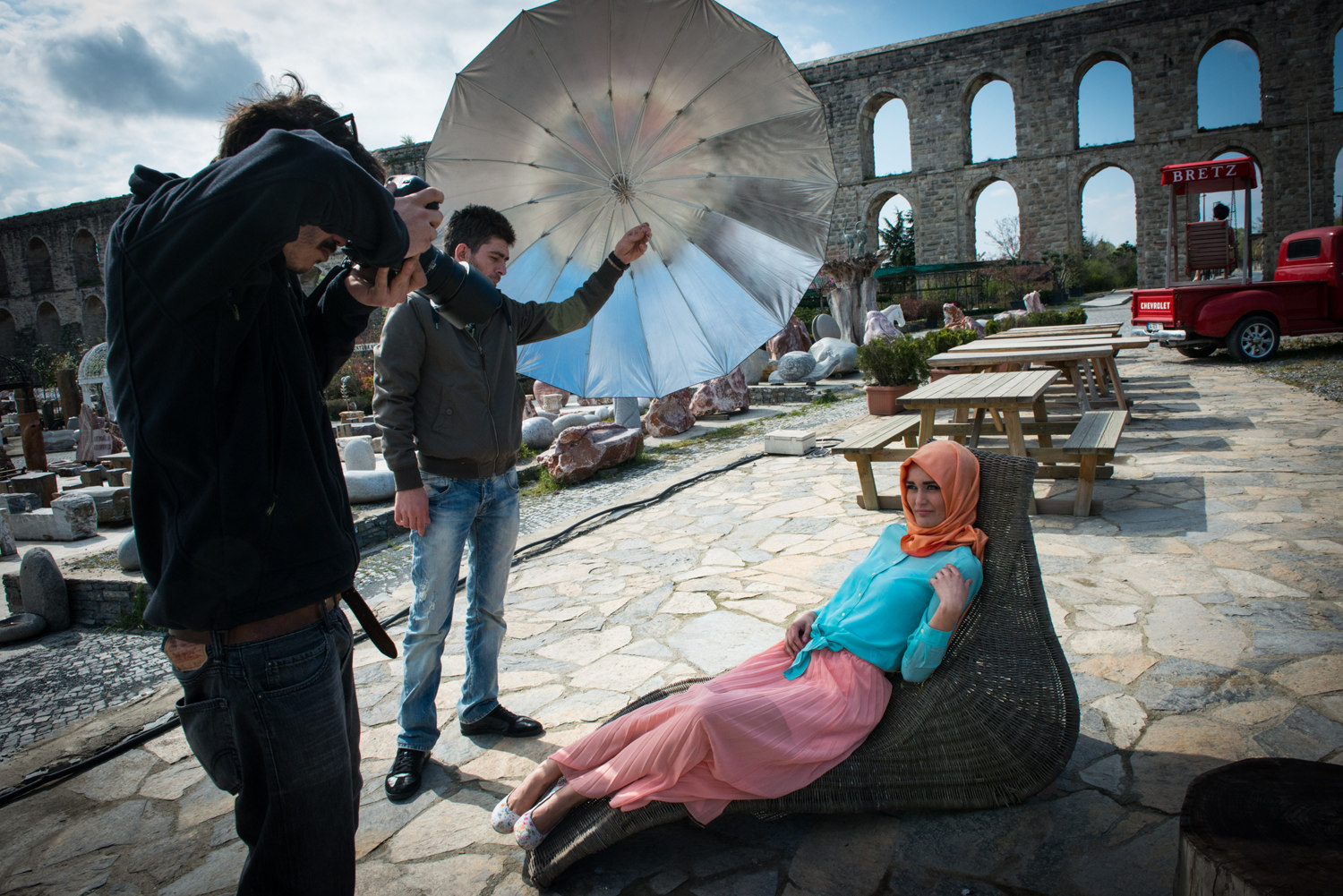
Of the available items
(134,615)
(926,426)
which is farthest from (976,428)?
(134,615)

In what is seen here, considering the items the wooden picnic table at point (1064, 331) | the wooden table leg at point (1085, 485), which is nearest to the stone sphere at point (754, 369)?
the wooden picnic table at point (1064, 331)

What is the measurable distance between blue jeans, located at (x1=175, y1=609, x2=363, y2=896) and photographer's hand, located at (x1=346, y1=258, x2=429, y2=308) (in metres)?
0.61

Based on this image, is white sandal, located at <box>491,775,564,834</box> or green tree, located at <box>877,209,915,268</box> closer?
white sandal, located at <box>491,775,564,834</box>

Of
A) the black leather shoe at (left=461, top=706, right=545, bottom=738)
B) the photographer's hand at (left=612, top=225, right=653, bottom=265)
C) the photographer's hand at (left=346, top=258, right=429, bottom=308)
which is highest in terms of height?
the photographer's hand at (left=612, top=225, right=653, bottom=265)

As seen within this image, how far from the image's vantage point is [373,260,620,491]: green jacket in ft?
8.18

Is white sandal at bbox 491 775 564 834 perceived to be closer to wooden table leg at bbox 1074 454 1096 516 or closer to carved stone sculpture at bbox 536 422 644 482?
wooden table leg at bbox 1074 454 1096 516

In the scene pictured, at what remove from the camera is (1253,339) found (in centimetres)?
1131

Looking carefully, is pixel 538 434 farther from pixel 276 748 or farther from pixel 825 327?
pixel 825 327

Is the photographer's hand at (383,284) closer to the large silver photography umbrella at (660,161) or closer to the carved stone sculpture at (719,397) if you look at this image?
the large silver photography umbrella at (660,161)

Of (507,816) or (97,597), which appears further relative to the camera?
(97,597)

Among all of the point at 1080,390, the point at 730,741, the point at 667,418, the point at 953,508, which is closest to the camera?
the point at 730,741

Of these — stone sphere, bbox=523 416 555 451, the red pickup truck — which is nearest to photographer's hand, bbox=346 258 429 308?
stone sphere, bbox=523 416 555 451

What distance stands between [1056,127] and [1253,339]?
21.5 meters

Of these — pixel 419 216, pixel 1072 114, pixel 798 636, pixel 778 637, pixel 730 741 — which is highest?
pixel 1072 114
